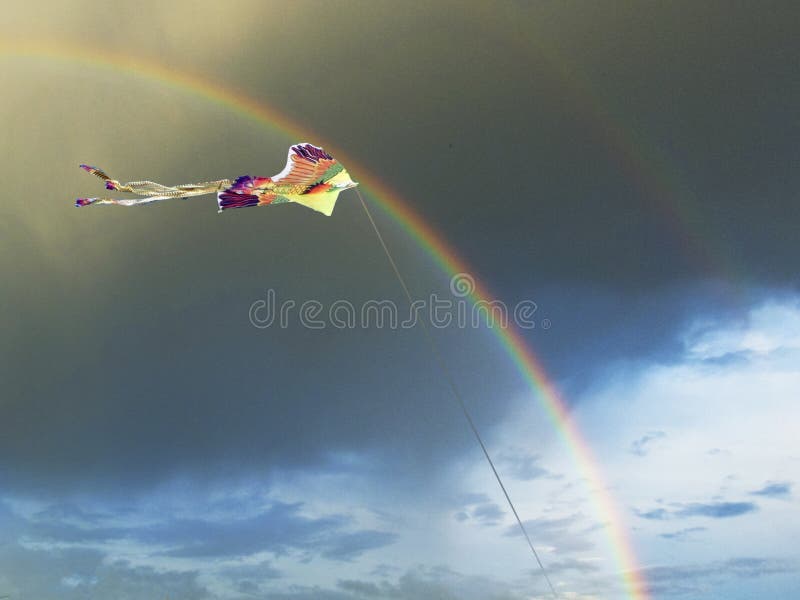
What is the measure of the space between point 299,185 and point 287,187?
0.50m

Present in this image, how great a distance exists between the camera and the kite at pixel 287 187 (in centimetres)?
1950

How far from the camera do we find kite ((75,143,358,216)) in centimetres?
1950

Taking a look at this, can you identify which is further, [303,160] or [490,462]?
[303,160]

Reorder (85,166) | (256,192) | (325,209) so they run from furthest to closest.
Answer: (325,209) < (256,192) < (85,166)

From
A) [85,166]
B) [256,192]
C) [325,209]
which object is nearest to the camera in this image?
[85,166]

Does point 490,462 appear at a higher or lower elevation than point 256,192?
lower

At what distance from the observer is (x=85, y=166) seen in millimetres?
18625

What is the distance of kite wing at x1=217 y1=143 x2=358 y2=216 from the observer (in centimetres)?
2197

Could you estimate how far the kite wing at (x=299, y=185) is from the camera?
72.1ft

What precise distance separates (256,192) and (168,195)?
3535 millimetres

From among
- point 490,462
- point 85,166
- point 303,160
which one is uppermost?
point 303,160

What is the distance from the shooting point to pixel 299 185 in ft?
78.6

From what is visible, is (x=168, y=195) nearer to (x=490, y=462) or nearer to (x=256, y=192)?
(x=256, y=192)

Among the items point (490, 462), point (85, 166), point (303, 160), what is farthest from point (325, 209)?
point (490, 462)
